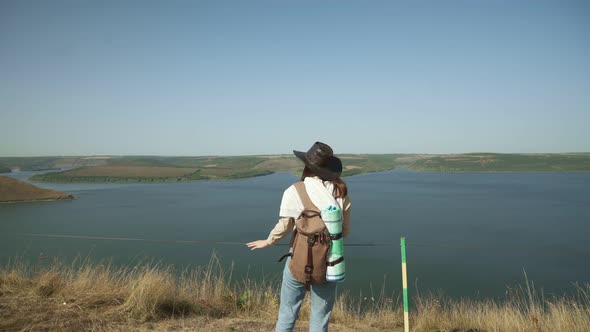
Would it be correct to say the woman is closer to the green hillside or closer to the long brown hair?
the long brown hair

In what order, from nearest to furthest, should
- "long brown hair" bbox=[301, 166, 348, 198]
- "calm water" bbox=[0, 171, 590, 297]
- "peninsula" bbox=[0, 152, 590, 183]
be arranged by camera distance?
"long brown hair" bbox=[301, 166, 348, 198] → "calm water" bbox=[0, 171, 590, 297] → "peninsula" bbox=[0, 152, 590, 183]

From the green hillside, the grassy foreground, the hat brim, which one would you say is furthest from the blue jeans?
the green hillside

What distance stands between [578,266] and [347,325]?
19738 mm

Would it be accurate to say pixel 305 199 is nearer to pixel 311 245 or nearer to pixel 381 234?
pixel 311 245

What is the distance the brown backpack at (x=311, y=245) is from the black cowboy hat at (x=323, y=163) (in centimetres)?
15

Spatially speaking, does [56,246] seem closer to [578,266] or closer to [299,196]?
[299,196]

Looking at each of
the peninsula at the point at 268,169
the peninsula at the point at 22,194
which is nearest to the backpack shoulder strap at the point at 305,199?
the peninsula at the point at 22,194

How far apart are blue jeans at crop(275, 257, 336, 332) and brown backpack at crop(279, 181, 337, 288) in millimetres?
107

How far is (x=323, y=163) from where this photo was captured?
6.12ft

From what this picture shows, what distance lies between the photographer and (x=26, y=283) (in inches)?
140

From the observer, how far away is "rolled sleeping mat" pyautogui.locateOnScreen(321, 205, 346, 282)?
5.81 ft

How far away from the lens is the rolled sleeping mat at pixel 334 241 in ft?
5.81

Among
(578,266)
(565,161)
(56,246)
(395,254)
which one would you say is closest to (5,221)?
(56,246)

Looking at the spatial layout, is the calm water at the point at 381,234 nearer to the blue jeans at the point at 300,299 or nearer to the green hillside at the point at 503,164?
the blue jeans at the point at 300,299
